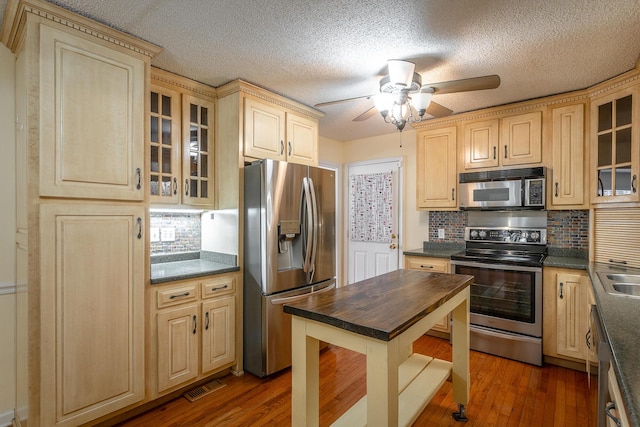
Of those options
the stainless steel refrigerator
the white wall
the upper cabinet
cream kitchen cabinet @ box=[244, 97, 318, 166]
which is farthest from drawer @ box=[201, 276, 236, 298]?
the white wall

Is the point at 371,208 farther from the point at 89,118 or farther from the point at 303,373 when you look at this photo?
the point at 89,118

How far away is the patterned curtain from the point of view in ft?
14.8

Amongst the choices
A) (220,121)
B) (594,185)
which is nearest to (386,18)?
(220,121)

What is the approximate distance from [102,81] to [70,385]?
5.81 feet

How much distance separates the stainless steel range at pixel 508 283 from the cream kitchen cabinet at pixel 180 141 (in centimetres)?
256

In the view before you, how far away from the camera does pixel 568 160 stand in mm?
3006

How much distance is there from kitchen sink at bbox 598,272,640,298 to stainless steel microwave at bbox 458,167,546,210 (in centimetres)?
90

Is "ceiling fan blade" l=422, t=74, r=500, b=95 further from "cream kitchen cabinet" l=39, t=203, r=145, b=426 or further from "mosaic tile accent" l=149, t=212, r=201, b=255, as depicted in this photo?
"mosaic tile accent" l=149, t=212, r=201, b=255

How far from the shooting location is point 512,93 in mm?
3033

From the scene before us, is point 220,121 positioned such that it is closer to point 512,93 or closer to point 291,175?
point 291,175

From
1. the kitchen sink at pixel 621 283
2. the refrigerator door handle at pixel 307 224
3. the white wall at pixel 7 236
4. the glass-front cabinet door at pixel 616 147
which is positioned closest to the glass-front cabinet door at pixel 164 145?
the white wall at pixel 7 236

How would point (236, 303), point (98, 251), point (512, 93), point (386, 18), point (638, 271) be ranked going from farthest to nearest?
point (512, 93) < point (236, 303) < point (638, 271) < point (98, 251) < point (386, 18)

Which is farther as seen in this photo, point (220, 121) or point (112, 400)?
point (220, 121)

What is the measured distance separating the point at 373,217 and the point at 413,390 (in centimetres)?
283
